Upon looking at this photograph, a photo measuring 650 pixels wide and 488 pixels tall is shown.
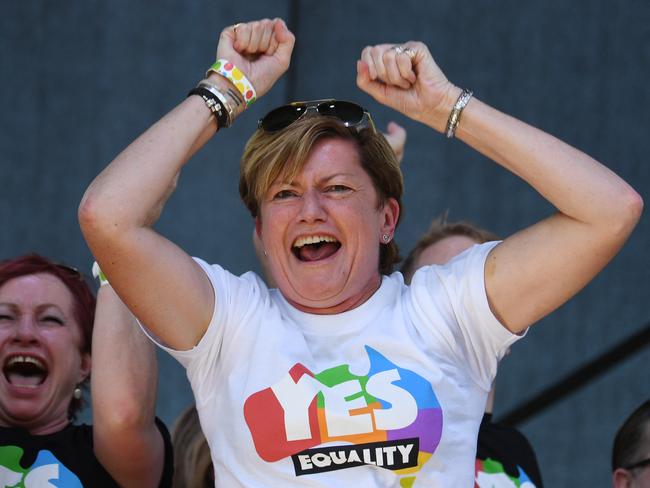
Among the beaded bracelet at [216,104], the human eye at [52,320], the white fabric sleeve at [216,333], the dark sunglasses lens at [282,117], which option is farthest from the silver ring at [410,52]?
the human eye at [52,320]

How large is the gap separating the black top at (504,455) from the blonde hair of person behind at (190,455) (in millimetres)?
615

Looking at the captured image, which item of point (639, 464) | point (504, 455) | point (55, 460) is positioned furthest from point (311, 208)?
point (639, 464)

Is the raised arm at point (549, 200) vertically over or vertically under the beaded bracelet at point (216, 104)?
under

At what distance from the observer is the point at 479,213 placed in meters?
3.50

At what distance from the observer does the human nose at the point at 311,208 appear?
6.37 ft

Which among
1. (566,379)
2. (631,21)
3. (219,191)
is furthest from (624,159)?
(219,191)

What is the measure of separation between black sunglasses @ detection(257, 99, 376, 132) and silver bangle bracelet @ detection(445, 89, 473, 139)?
18 centimetres

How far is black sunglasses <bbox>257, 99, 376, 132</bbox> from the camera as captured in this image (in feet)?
6.64

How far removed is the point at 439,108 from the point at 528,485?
914mm

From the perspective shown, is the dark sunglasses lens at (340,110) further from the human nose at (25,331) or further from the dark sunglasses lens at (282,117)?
the human nose at (25,331)

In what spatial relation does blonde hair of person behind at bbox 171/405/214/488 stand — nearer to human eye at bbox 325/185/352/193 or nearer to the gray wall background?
the gray wall background

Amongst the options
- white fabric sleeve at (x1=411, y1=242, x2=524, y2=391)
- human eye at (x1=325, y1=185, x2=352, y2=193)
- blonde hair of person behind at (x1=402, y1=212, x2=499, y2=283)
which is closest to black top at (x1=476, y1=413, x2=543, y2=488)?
blonde hair of person behind at (x1=402, y1=212, x2=499, y2=283)

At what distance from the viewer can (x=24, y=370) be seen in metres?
2.45

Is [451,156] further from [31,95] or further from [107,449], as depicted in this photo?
[107,449]
